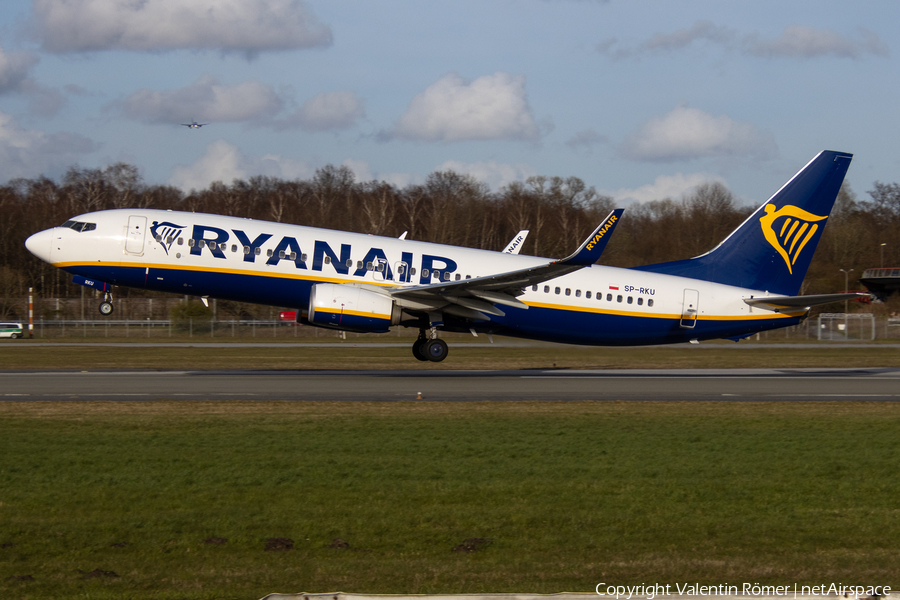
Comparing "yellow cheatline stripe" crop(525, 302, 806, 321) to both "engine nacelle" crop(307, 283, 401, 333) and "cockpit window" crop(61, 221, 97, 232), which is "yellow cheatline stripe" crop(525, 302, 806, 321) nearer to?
"engine nacelle" crop(307, 283, 401, 333)

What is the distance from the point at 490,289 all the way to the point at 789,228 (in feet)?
39.5

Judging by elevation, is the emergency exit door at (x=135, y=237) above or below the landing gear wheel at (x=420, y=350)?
above

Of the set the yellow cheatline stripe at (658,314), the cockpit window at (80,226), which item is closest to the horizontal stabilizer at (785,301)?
the yellow cheatline stripe at (658,314)

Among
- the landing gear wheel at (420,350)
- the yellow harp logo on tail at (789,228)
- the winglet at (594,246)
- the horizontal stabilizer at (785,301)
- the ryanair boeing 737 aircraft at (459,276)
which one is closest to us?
the winglet at (594,246)

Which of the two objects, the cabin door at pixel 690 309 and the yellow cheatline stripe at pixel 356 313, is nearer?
the yellow cheatline stripe at pixel 356 313

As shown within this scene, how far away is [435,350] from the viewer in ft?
89.9

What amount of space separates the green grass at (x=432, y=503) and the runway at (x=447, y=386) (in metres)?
4.62

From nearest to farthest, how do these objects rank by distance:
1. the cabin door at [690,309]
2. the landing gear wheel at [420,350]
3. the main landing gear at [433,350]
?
the main landing gear at [433,350], the landing gear wheel at [420,350], the cabin door at [690,309]

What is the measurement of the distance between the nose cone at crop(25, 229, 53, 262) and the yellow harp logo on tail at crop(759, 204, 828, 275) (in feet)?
79.7

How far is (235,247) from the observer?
25.4m

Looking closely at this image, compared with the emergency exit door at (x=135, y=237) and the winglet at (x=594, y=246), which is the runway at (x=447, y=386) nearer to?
the winglet at (x=594, y=246)

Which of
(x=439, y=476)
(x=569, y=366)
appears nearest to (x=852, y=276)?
(x=569, y=366)

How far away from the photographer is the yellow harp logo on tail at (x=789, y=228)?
30.2 meters

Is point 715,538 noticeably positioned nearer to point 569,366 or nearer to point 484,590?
point 484,590
